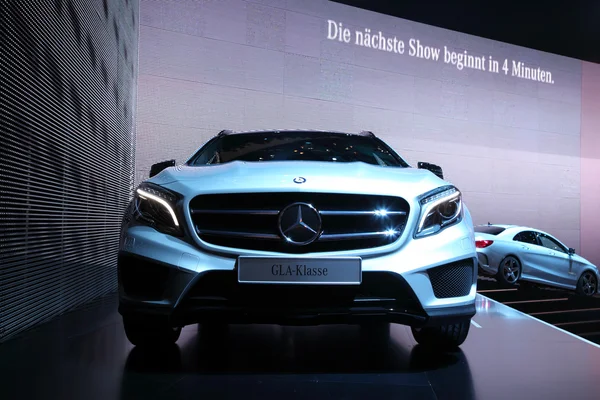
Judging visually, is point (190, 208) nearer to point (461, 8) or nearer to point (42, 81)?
point (42, 81)

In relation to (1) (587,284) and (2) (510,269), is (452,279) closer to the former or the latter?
(2) (510,269)

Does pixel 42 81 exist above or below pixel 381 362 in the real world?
above

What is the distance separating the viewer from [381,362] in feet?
7.73

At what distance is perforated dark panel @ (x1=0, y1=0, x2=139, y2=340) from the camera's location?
272 centimetres

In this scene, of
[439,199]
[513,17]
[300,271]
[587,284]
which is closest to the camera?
[300,271]

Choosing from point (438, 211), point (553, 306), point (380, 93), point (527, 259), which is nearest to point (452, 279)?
point (438, 211)

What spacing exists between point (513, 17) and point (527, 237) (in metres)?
3.97

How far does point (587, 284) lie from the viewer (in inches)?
353

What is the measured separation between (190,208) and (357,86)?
22.3 ft

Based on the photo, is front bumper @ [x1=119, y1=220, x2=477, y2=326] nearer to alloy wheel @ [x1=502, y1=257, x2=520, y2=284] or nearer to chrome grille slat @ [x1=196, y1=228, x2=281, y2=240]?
chrome grille slat @ [x1=196, y1=228, x2=281, y2=240]

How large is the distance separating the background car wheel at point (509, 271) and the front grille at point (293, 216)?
20.4 feet

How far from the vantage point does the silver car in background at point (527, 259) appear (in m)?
7.54

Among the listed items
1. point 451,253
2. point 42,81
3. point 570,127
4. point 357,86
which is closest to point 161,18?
point 357,86

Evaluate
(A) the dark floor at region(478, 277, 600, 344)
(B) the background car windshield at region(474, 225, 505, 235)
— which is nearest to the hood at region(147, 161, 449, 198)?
(A) the dark floor at region(478, 277, 600, 344)
